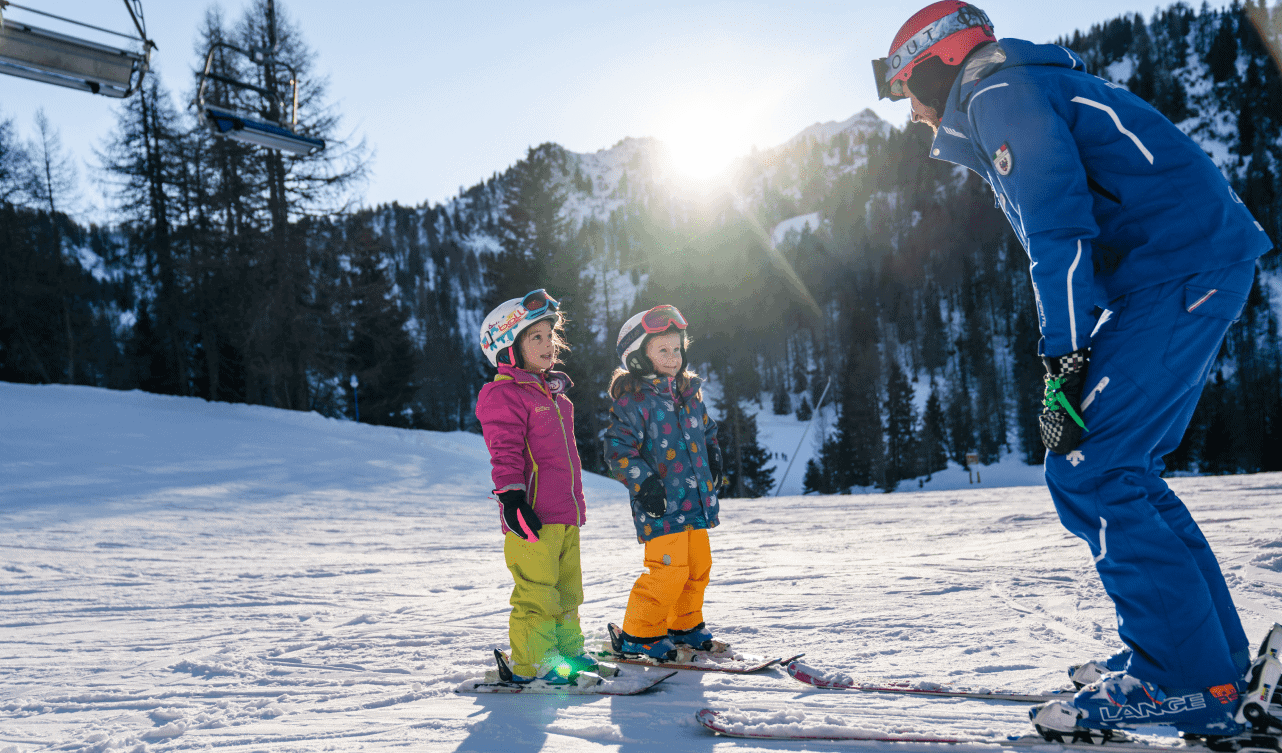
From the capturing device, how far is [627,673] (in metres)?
2.86

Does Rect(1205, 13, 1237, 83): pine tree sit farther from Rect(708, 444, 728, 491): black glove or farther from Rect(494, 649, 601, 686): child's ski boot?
Rect(494, 649, 601, 686): child's ski boot

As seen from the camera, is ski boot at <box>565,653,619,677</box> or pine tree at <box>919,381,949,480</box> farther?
pine tree at <box>919,381,949,480</box>

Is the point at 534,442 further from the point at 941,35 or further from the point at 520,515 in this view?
the point at 941,35

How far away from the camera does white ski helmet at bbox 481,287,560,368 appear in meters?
3.01

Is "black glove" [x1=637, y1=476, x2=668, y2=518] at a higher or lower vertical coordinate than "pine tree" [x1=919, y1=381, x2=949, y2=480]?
higher

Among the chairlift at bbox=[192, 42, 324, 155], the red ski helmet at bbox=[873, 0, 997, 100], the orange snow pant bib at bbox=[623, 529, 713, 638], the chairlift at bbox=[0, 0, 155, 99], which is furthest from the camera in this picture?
the chairlift at bbox=[192, 42, 324, 155]

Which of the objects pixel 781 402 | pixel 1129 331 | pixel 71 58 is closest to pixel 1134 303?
pixel 1129 331

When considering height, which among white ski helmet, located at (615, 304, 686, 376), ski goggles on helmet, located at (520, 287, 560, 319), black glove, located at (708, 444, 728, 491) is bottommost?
black glove, located at (708, 444, 728, 491)

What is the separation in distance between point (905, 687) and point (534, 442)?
1.66m

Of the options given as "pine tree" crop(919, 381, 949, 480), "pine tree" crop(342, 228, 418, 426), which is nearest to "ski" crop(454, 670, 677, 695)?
"pine tree" crop(342, 228, 418, 426)

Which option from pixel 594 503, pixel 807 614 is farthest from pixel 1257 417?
pixel 807 614

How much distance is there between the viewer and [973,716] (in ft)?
6.82

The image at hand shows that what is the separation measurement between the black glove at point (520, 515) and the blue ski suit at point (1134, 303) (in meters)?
1.75

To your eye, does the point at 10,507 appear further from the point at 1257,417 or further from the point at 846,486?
the point at 1257,417
